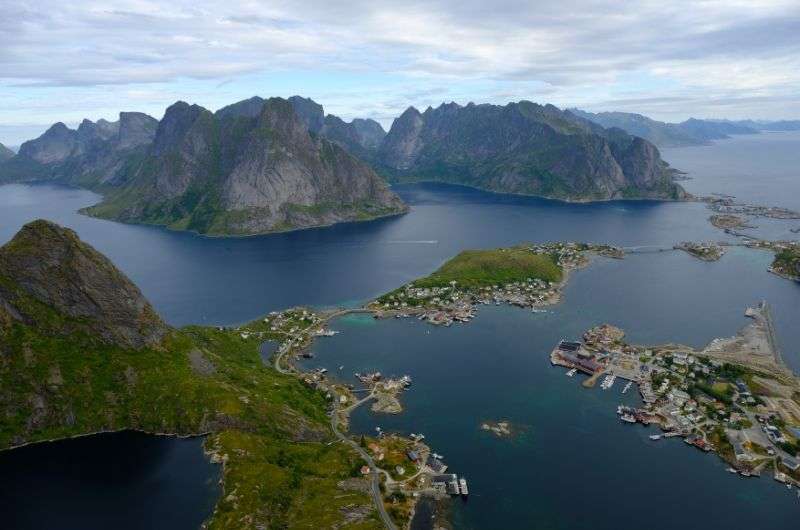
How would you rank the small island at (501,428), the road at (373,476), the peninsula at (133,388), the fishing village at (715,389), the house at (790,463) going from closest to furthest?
the road at (373,476) < the peninsula at (133,388) < the house at (790,463) < the fishing village at (715,389) < the small island at (501,428)

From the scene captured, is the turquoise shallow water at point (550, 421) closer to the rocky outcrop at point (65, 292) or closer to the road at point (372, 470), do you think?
the road at point (372, 470)

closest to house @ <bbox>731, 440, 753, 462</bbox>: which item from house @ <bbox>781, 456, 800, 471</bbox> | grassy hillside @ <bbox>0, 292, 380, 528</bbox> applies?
house @ <bbox>781, 456, 800, 471</bbox>

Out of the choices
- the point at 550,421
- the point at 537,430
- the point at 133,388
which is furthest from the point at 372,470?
the point at 133,388

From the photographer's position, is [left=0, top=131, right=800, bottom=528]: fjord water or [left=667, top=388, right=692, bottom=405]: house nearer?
[left=0, top=131, right=800, bottom=528]: fjord water

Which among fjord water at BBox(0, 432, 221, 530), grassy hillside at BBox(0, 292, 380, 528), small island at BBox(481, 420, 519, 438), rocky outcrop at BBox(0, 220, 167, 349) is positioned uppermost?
rocky outcrop at BBox(0, 220, 167, 349)

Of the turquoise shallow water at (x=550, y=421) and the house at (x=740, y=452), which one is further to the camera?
the house at (x=740, y=452)

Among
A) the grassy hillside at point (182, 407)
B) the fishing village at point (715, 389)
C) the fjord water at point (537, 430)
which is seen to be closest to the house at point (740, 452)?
the fishing village at point (715, 389)

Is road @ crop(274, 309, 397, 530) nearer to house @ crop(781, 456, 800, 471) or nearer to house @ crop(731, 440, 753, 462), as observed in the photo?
house @ crop(731, 440, 753, 462)
